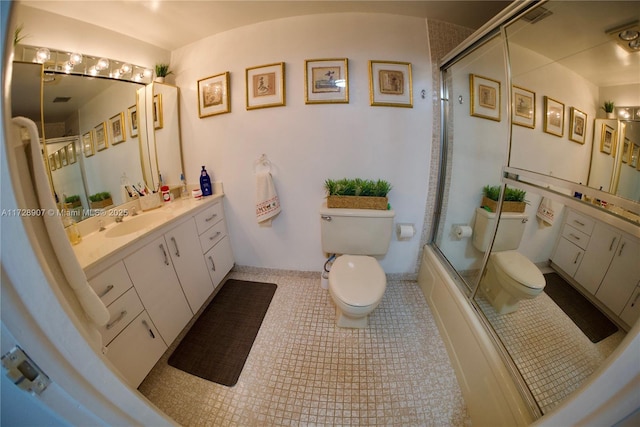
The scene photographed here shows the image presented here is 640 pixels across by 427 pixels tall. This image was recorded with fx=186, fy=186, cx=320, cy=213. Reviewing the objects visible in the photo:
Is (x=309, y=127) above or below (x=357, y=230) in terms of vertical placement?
above

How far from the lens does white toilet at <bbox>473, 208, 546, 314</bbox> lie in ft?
3.01

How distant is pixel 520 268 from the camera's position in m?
0.96

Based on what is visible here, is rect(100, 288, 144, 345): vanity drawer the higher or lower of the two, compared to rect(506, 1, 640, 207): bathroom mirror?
lower

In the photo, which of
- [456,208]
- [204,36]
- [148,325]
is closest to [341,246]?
[456,208]

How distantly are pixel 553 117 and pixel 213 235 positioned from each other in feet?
7.22

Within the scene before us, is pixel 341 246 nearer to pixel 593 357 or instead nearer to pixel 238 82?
pixel 593 357

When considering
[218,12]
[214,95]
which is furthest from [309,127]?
[218,12]

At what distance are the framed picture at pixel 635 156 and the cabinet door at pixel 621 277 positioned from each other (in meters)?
0.25

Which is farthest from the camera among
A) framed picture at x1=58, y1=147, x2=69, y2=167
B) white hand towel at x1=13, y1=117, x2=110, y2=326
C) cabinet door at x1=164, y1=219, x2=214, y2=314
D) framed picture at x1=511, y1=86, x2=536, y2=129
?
cabinet door at x1=164, y1=219, x2=214, y2=314

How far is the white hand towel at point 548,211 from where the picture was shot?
82 centimetres

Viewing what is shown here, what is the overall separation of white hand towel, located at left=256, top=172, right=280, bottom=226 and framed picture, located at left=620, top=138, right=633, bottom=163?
170 centimetres

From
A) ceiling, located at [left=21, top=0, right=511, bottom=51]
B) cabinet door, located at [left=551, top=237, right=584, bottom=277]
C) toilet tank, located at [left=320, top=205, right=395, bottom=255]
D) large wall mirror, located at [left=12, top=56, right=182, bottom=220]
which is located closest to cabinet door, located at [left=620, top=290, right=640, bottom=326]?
cabinet door, located at [left=551, top=237, right=584, bottom=277]

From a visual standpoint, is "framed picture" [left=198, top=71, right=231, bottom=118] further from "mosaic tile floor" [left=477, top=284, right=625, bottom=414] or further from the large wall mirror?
"mosaic tile floor" [left=477, top=284, right=625, bottom=414]

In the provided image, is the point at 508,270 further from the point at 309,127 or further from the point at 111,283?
the point at 111,283
